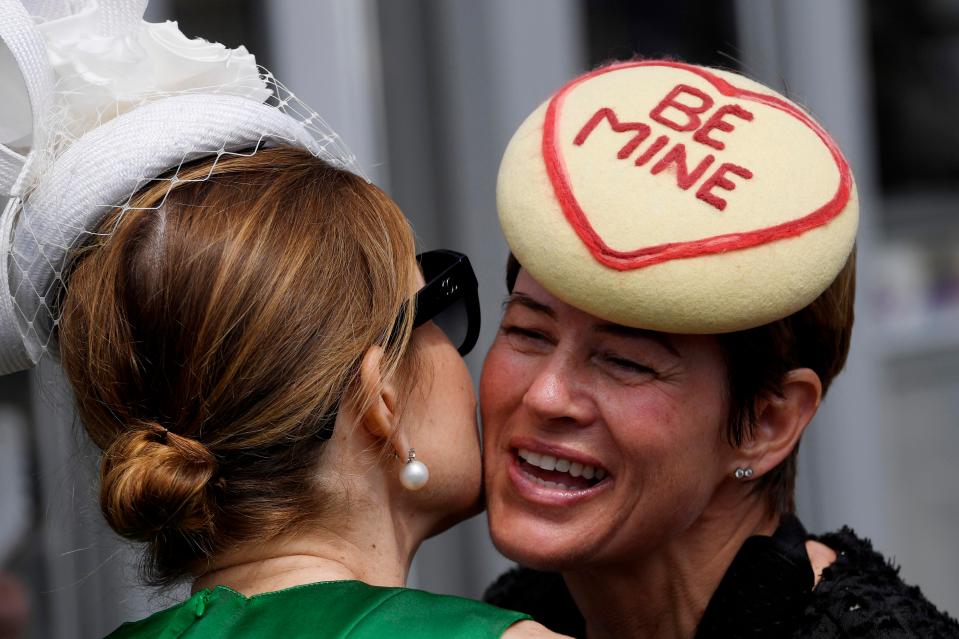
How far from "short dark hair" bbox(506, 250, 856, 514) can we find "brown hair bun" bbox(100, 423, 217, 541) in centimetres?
80

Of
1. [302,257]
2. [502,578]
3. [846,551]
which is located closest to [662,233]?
[302,257]

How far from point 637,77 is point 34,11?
34.6 inches

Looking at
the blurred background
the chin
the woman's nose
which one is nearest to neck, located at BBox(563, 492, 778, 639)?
the chin

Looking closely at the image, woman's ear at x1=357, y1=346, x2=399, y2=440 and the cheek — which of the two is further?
the cheek

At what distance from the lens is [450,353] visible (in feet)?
5.86

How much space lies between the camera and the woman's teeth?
1.85 meters

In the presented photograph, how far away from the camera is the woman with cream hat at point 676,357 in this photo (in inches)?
64.5

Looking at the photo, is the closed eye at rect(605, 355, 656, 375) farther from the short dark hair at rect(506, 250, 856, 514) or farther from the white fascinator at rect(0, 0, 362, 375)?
the white fascinator at rect(0, 0, 362, 375)

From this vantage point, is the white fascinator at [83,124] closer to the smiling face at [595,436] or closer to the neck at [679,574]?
the smiling face at [595,436]

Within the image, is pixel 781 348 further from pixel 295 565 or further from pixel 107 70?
pixel 107 70

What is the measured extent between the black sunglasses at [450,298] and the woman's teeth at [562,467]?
0.20 meters

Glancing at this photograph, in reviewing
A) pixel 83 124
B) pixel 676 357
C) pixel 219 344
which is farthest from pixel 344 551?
pixel 83 124

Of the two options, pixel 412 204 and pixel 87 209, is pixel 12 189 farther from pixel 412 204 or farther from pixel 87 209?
pixel 412 204

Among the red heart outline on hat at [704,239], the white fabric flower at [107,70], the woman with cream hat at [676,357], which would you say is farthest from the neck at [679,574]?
the white fabric flower at [107,70]
